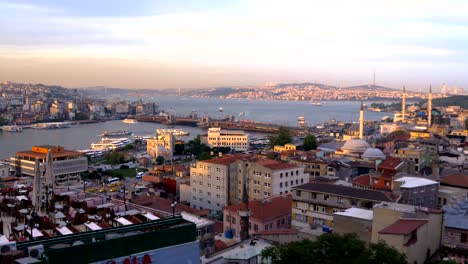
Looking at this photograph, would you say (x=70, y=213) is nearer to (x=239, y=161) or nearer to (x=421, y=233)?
(x=421, y=233)

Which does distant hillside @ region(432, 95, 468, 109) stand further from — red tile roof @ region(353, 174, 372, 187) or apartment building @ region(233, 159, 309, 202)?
red tile roof @ region(353, 174, 372, 187)

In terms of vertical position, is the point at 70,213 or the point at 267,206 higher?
the point at 70,213

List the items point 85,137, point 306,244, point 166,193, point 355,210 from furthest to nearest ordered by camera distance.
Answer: point 85,137 < point 166,193 < point 355,210 < point 306,244

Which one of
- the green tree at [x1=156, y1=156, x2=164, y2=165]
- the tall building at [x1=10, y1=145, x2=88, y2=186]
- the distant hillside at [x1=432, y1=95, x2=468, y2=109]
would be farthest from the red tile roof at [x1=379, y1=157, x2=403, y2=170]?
the distant hillside at [x1=432, y1=95, x2=468, y2=109]

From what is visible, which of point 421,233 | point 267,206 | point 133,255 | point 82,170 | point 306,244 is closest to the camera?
point 133,255

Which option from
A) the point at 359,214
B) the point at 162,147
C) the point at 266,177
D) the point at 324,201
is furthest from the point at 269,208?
the point at 162,147

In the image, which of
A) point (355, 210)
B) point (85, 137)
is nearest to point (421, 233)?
point (355, 210)
